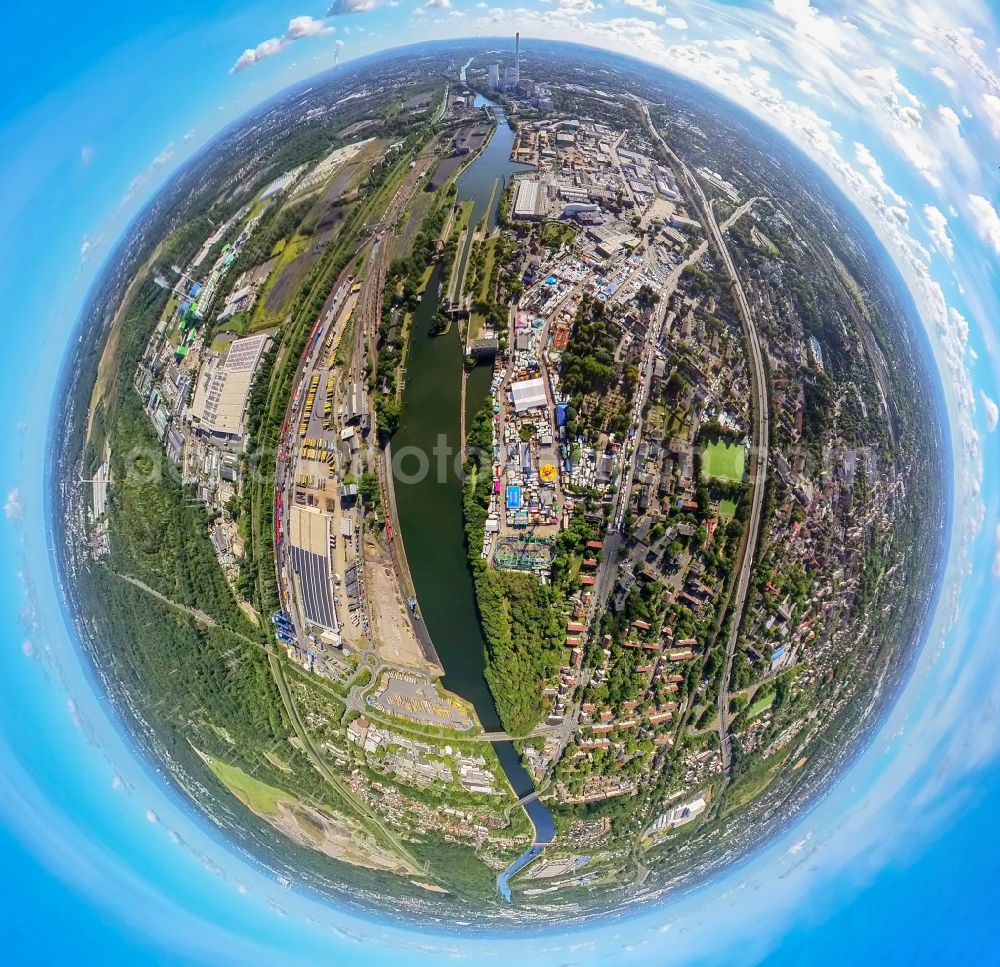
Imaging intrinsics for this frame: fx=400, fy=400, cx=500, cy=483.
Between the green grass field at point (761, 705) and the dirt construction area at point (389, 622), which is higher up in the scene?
the dirt construction area at point (389, 622)

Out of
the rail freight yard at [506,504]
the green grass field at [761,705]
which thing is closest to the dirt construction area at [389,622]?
the rail freight yard at [506,504]

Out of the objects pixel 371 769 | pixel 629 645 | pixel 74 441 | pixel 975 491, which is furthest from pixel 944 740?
pixel 74 441

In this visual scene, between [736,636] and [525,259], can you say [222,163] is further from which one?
[736,636]

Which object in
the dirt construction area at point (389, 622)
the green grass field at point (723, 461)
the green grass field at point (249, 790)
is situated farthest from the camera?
the green grass field at point (249, 790)

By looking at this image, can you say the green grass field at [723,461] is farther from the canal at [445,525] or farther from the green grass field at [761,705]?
the green grass field at [761,705]

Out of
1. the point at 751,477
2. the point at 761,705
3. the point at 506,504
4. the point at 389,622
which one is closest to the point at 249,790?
the point at 389,622

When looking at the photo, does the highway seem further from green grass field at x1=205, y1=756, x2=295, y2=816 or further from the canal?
green grass field at x1=205, y1=756, x2=295, y2=816

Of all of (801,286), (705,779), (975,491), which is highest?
(801,286)
